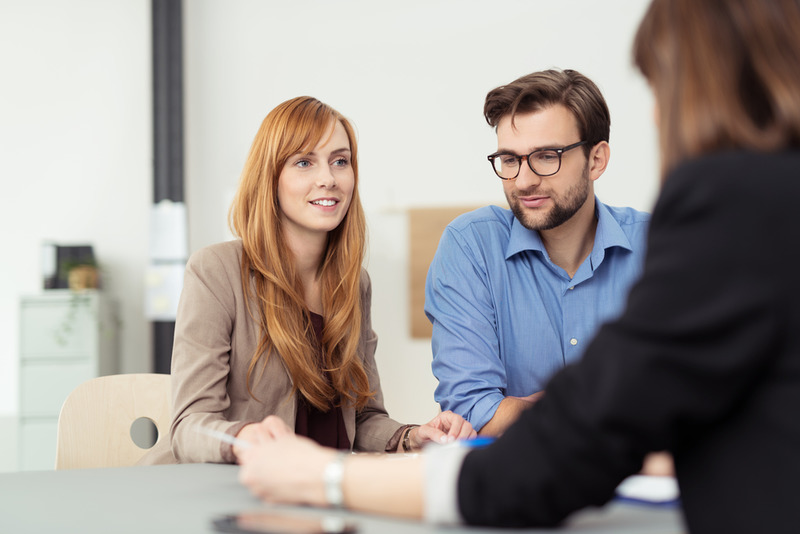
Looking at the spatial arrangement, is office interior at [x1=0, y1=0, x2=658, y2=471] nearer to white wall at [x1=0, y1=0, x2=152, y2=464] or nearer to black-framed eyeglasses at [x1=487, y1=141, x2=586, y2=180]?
white wall at [x1=0, y1=0, x2=152, y2=464]

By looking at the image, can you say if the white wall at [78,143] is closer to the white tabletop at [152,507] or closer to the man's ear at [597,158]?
the man's ear at [597,158]

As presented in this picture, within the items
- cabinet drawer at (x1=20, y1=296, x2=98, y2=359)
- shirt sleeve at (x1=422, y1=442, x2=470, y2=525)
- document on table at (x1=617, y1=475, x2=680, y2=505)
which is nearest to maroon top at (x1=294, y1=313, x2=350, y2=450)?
document on table at (x1=617, y1=475, x2=680, y2=505)

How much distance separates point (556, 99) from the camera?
2248mm

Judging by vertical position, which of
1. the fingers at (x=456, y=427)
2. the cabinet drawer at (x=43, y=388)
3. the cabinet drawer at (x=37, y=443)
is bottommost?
the cabinet drawer at (x=37, y=443)

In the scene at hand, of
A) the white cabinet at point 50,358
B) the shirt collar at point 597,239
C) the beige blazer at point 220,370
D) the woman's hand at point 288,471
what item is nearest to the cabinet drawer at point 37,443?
the white cabinet at point 50,358

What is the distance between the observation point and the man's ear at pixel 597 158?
234 centimetres

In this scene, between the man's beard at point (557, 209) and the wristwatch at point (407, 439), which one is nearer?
the wristwatch at point (407, 439)

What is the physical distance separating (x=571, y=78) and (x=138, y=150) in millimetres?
3701

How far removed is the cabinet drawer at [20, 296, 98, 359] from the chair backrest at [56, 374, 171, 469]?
2661mm

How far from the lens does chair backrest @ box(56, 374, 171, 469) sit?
198 cm

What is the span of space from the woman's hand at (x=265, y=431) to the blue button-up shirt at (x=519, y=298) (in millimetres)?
729

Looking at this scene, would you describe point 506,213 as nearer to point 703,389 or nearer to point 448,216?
point 703,389

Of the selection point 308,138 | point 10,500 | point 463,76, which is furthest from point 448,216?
point 10,500

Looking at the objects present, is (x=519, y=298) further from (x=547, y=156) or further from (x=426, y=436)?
(x=426, y=436)
